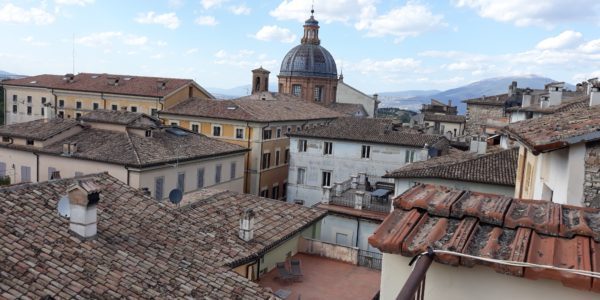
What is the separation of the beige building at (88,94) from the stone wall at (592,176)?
46.1 metres

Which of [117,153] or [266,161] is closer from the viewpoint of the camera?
[117,153]

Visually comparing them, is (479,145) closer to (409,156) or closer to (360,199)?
(360,199)

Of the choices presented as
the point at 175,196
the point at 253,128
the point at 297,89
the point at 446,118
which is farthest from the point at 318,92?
the point at 175,196

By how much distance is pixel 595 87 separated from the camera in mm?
12484

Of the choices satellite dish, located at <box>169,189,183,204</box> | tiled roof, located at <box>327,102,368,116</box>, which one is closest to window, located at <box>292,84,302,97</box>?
tiled roof, located at <box>327,102,368,116</box>

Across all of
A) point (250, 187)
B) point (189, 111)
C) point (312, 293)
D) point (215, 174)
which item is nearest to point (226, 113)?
point (189, 111)

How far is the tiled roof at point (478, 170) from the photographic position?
67.5 feet

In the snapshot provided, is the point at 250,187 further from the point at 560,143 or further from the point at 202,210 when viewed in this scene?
the point at 560,143

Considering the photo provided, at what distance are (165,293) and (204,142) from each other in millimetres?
23832

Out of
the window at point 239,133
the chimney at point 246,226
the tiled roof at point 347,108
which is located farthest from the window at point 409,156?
the tiled roof at point 347,108

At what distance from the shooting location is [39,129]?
1211 inches

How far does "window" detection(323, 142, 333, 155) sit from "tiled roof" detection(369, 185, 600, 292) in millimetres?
33204

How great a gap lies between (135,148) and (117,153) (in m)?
1.02

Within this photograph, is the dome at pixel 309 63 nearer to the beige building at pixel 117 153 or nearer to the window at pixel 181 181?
the beige building at pixel 117 153
